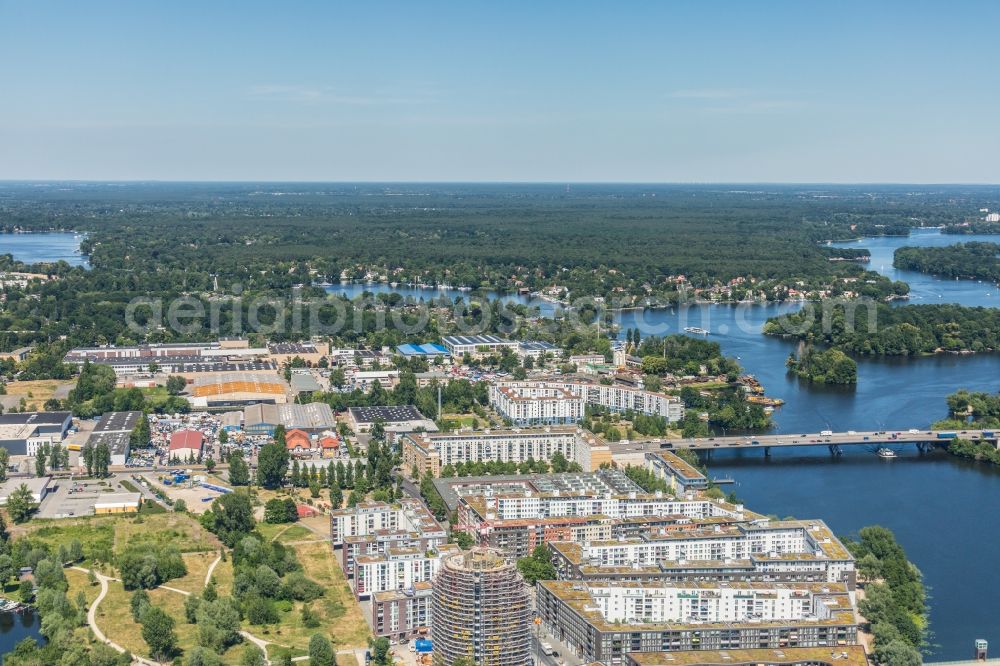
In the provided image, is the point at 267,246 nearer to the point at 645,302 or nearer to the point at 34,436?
the point at 645,302

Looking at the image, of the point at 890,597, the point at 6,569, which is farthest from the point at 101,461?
the point at 890,597

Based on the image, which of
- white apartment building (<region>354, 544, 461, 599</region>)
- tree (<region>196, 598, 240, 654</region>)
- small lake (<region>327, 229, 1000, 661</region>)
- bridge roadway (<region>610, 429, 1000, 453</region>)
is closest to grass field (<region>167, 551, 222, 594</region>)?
tree (<region>196, 598, 240, 654</region>)

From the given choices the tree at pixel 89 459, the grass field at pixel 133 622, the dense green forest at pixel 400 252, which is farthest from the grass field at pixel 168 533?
the dense green forest at pixel 400 252

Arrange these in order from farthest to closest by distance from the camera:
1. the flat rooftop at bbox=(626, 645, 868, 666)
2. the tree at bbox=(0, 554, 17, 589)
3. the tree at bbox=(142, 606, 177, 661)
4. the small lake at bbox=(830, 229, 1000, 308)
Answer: the small lake at bbox=(830, 229, 1000, 308)
the tree at bbox=(0, 554, 17, 589)
the tree at bbox=(142, 606, 177, 661)
the flat rooftop at bbox=(626, 645, 868, 666)

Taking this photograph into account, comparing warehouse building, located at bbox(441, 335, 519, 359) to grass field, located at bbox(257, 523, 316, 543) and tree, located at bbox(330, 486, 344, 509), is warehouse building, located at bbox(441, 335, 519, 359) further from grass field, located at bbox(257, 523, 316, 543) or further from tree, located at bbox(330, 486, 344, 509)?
grass field, located at bbox(257, 523, 316, 543)

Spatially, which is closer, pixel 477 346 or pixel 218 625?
pixel 218 625

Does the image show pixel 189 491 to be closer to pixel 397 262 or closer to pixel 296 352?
pixel 296 352

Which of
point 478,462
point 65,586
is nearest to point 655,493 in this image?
point 478,462
